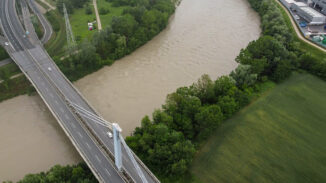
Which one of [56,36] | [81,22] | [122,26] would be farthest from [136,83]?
[81,22]

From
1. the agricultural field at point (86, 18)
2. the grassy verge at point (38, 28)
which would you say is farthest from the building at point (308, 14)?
the grassy verge at point (38, 28)

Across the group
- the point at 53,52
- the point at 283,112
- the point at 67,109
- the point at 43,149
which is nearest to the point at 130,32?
the point at 53,52

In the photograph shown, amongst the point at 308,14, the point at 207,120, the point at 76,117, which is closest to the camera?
the point at 207,120

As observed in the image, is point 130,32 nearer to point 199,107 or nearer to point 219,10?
point 199,107

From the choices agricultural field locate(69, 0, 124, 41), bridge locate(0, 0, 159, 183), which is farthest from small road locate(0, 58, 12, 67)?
agricultural field locate(69, 0, 124, 41)

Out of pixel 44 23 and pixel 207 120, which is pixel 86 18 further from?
pixel 207 120

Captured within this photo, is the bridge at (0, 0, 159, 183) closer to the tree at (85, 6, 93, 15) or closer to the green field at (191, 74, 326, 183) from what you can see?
the green field at (191, 74, 326, 183)
